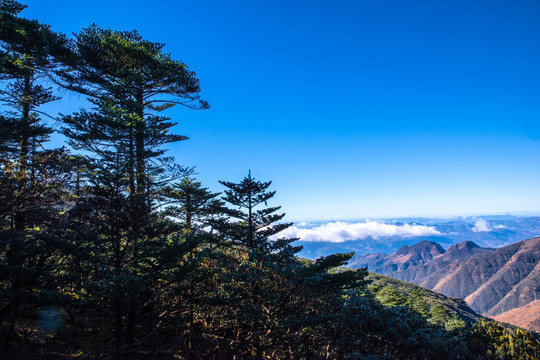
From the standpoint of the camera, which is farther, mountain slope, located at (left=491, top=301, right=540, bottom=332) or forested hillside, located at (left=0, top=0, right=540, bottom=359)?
mountain slope, located at (left=491, top=301, right=540, bottom=332)

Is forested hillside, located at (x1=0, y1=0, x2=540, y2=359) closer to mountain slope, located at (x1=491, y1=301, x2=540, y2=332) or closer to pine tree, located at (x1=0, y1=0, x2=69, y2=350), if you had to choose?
pine tree, located at (x1=0, y1=0, x2=69, y2=350)

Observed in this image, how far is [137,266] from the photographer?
6.05 meters

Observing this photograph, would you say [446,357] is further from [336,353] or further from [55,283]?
[55,283]

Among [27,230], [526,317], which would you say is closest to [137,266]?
[27,230]

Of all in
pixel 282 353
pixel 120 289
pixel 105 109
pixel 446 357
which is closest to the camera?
pixel 120 289

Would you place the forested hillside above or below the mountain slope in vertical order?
above

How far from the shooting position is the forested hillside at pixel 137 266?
6.32 meters

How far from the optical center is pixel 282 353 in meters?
8.91

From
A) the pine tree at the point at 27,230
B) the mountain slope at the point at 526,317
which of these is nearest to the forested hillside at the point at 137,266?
the pine tree at the point at 27,230

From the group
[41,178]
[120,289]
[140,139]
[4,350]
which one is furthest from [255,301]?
[140,139]

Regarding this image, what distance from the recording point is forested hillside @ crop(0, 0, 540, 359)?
6316mm

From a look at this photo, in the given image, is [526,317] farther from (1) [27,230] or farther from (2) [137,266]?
(1) [27,230]

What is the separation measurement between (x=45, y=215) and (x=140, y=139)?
23.0 feet

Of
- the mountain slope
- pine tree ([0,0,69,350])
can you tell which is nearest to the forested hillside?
pine tree ([0,0,69,350])
